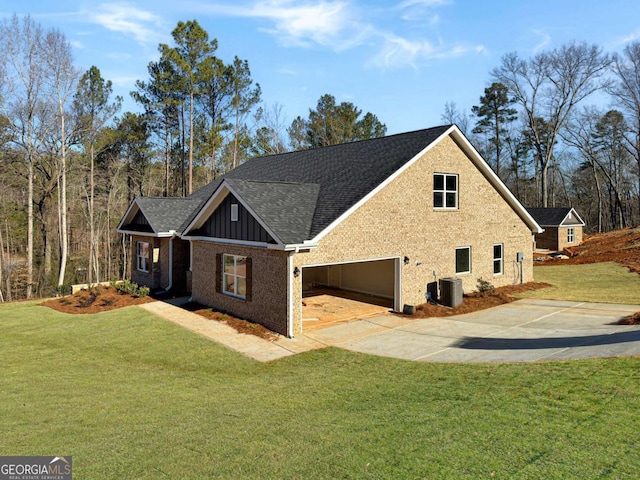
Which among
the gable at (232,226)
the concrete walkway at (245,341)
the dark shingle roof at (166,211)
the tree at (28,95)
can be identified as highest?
the tree at (28,95)

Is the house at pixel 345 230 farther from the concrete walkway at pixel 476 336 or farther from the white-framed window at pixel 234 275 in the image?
the concrete walkway at pixel 476 336

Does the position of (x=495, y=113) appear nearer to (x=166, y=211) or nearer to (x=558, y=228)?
(x=558, y=228)

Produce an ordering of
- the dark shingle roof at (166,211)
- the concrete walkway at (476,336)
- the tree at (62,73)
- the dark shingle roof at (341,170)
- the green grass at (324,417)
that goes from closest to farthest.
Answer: the green grass at (324,417), the concrete walkway at (476,336), the dark shingle roof at (341,170), the dark shingle roof at (166,211), the tree at (62,73)

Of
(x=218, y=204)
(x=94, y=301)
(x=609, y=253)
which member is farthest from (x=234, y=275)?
(x=609, y=253)

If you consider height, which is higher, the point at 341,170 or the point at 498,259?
the point at 341,170

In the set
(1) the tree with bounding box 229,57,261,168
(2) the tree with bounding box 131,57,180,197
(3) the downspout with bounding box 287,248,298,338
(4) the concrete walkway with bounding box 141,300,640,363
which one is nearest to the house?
(3) the downspout with bounding box 287,248,298,338

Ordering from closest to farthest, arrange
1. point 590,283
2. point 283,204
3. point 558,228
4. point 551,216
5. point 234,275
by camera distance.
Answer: point 283,204 → point 234,275 → point 590,283 → point 558,228 → point 551,216

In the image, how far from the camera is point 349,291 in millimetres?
20328

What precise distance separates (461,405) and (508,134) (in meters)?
56.2

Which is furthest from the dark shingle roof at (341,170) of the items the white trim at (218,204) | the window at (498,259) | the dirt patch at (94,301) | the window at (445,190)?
the dirt patch at (94,301)

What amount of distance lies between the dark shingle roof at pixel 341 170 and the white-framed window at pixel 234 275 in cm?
250

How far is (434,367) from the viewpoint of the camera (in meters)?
9.17

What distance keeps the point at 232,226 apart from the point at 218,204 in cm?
136

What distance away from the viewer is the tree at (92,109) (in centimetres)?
3088
